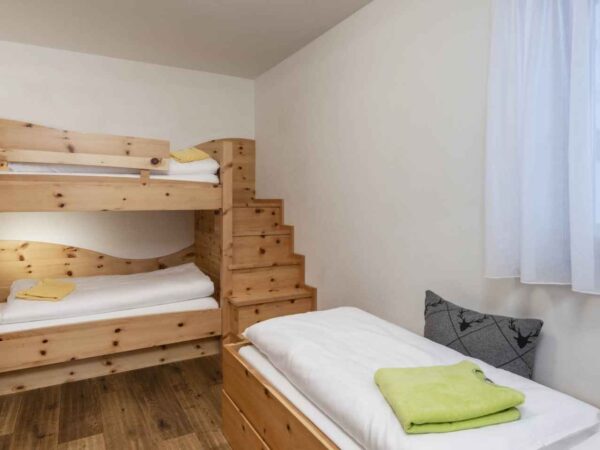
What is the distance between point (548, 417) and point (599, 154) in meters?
0.73

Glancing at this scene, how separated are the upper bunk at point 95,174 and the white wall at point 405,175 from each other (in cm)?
72

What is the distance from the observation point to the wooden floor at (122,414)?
6.07 feet

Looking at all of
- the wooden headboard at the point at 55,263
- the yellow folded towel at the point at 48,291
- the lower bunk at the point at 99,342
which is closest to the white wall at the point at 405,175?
the lower bunk at the point at 99,342

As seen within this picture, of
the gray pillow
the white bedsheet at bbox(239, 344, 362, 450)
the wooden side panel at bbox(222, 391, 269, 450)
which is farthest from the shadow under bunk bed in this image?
the gray pillow

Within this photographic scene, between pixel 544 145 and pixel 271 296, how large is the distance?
182 cm

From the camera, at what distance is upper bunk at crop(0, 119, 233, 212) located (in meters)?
2.08

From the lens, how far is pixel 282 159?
10.4ft

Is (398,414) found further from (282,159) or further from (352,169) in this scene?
(282,159)

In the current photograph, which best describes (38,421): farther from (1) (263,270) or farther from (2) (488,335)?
(2) (488,335)

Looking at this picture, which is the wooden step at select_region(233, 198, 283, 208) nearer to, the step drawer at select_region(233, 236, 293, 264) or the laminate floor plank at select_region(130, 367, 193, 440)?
the step drawer at select_region(233, 236, 293, 264)

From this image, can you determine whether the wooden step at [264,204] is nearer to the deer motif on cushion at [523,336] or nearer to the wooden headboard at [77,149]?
the wooden headboard at [77,149]

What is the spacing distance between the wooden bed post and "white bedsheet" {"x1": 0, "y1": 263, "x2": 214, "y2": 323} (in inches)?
4.6

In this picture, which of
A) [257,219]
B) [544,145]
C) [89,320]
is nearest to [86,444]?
[89,320]

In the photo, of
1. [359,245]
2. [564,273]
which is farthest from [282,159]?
[564,273]
